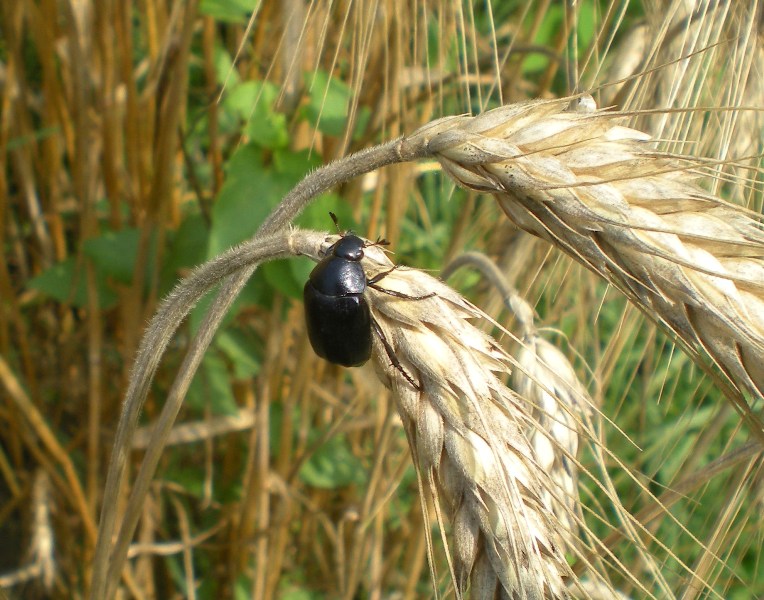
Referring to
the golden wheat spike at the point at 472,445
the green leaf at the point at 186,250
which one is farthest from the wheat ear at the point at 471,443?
the green leaf at the point at 186,250

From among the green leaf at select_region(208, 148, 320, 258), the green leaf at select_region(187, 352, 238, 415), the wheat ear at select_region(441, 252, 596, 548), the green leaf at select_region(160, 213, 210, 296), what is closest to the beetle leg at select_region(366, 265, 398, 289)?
the wheat ear at select_region(441, 252, 596, 548)

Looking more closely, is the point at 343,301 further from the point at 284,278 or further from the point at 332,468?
the point at 332,468

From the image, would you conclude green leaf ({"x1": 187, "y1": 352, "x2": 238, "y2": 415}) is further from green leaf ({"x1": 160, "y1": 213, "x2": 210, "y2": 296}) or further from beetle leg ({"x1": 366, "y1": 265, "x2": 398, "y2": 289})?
beetle leg ({"x1": 366, "y1": 265, "x2": 398, "y2": 289})

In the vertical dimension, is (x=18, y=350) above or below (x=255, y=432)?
below

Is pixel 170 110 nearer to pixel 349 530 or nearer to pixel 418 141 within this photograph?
pixel 418 141

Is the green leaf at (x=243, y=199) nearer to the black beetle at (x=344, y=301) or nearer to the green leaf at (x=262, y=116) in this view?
the green leaf at (x=262, y=116)

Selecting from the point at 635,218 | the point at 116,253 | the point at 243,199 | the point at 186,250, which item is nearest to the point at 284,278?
the point at 243,199

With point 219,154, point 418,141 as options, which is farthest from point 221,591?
point 418,141

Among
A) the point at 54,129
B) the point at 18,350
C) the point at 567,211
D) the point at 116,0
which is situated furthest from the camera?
the point at 18,350
